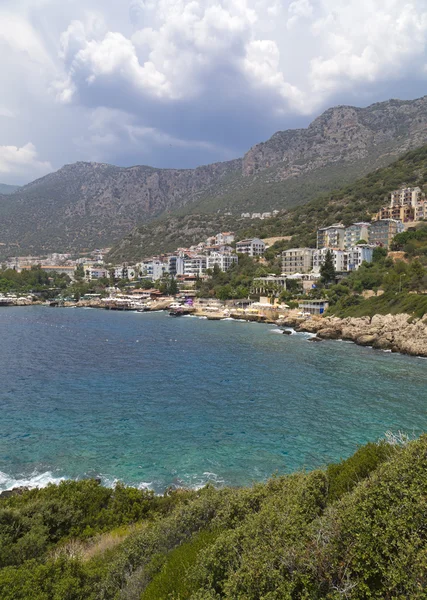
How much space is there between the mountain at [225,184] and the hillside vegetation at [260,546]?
120 meters

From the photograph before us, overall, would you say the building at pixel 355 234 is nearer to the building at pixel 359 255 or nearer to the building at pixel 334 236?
the building at pixel 334 236

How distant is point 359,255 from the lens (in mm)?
66812

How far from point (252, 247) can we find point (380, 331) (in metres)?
57.8

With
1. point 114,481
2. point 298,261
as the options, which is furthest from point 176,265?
point 114,481

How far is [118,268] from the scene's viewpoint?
11625cm

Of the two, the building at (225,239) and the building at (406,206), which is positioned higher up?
the building at (406,206)

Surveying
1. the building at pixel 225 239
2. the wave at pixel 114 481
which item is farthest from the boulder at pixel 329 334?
the building at pixel 225 239

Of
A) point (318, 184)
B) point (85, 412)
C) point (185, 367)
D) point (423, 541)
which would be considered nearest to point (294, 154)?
point (318, 184)

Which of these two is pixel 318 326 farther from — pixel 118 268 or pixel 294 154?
pixel 294 154

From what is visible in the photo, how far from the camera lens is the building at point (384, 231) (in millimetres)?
71562

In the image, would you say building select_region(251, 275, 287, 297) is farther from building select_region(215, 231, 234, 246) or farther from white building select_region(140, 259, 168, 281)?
white building select_region(140, 259, 168, 281)

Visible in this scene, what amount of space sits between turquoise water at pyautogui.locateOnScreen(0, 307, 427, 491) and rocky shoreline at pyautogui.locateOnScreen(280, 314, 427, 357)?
7.09 feet

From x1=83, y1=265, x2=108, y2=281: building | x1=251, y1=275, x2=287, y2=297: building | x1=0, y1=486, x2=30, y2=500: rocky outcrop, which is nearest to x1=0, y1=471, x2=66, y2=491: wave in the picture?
x1=0, y1=486, x2=30, y2=500: rocky outcrop

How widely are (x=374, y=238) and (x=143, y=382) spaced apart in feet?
211
